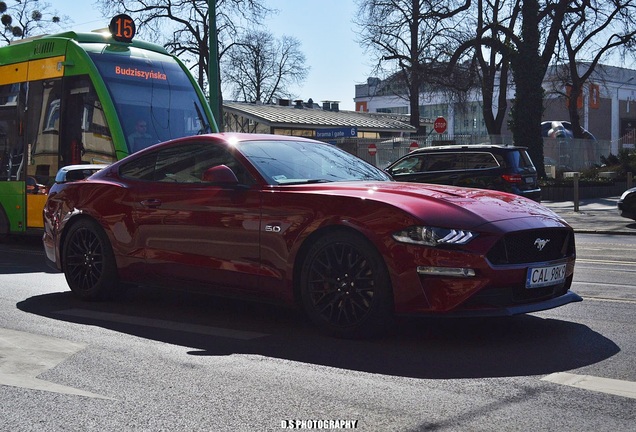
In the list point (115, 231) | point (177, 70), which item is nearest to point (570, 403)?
point (115, 231)

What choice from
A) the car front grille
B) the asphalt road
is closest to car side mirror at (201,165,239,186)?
the asphalt road

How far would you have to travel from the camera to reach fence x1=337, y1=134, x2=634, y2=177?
1484 inches

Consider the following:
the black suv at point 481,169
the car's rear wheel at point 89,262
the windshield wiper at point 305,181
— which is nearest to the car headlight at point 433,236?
the windshield wiper at point 305,181

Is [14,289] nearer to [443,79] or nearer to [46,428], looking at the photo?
[46,428]

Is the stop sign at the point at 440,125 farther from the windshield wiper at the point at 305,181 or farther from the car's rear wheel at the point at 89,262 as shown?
the windshield wiper at the point at 305,181

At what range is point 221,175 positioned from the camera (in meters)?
6.69

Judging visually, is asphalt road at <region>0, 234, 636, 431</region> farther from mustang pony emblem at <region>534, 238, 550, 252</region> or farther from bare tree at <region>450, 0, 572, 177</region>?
bare tree at <region>450, 0, 572, 177</region>

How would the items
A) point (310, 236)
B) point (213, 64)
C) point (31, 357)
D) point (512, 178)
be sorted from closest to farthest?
1. point (31, 357)
2. point (310, 236)
3. point (512, 178)
4. point (213, 64)

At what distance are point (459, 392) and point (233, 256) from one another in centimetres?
251

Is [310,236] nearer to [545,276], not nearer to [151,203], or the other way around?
[545,276]

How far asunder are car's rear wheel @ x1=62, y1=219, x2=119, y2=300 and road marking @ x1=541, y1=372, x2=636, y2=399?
13.6 feet

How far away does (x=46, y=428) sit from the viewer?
4191mm

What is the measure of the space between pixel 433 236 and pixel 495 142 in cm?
3264

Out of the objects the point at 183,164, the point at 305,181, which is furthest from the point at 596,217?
the point at 305,181
